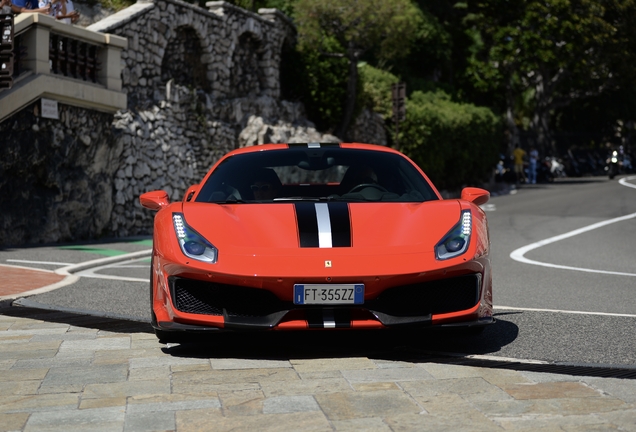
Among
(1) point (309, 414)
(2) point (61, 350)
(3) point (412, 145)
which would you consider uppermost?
(1) point (309, 414)

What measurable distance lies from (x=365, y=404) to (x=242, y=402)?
1.86 feet

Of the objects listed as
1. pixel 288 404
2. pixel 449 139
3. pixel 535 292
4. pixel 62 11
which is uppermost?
pixel 62 11

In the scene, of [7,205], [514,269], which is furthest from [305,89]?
[514,269]

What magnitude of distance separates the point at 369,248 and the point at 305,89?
2156 cm

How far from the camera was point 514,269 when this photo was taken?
11.9 m

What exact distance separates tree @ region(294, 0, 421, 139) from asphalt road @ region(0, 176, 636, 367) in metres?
8.28

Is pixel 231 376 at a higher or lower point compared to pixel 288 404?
lower

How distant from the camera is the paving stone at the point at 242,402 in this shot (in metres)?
4.35

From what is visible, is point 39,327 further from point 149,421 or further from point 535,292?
point 535,292

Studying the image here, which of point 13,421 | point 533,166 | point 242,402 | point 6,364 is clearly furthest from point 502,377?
point 533,166

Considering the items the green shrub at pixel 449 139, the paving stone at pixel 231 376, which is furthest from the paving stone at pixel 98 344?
the green shrub at pixel 449 139

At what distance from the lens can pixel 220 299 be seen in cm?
567

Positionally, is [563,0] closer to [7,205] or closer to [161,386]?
[7,205]

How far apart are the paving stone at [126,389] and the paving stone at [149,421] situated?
43 centimetres
